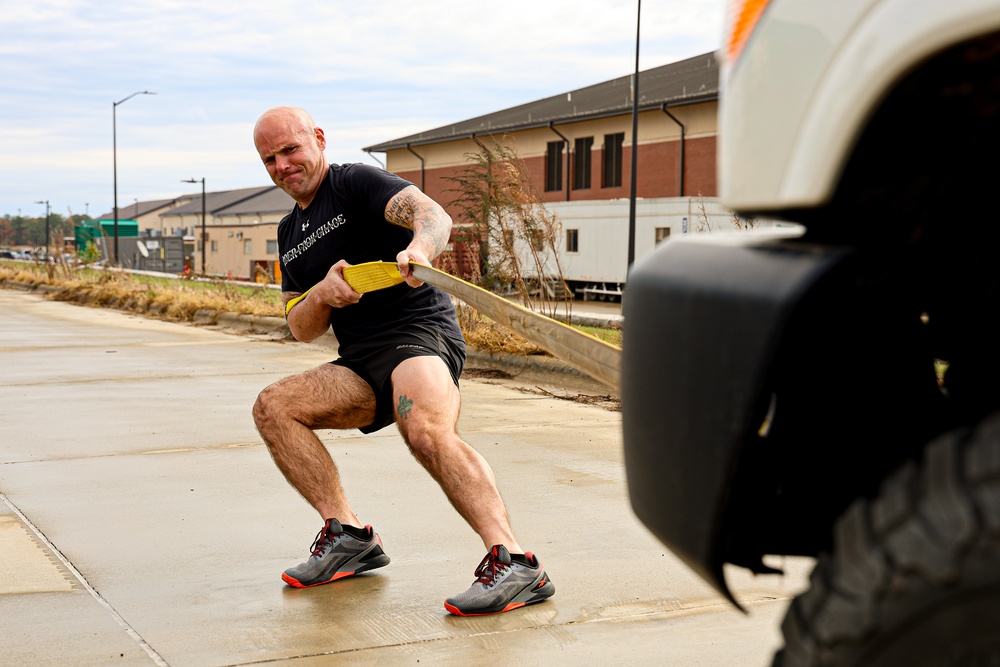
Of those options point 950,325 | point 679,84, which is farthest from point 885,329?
point 679,84

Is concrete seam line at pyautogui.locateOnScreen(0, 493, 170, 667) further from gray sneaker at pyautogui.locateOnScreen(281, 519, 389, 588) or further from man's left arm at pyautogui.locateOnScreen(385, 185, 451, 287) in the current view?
man's left arm at pyautogui.locateOnScreen(385, 185, 451, 287)

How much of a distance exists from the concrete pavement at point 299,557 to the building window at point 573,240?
23180mm

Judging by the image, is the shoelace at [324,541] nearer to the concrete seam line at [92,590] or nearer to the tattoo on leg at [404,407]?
the tattoo on leg at [404,407]

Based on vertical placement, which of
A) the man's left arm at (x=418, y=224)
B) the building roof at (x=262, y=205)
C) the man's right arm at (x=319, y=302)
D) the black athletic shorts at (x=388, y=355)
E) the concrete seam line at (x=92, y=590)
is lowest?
the concrete seam line at (x=92, y=590)

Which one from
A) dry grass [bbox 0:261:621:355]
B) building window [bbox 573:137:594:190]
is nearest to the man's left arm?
dry grass [bbox 0:261:621:355]

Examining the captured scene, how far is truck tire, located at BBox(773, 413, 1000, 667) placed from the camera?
1.29 metres

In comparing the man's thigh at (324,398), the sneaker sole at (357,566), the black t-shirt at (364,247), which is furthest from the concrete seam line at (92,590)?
the black t-shirt at (364,247)

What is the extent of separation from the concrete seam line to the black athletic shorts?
116 centimetres

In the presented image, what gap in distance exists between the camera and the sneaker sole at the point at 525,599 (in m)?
3.92

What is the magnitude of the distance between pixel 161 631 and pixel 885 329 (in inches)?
111

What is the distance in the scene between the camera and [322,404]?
4.39m

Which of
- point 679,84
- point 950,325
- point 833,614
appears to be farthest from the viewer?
point 679,84

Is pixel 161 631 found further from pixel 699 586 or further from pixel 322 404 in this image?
pixel 699 586

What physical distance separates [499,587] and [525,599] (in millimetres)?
127
